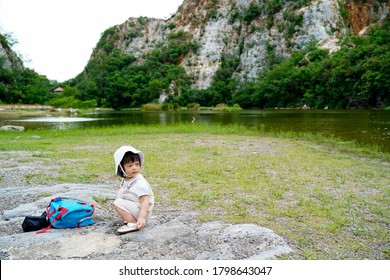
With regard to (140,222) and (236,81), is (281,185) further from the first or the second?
(236,81)

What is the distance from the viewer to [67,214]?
4.70m

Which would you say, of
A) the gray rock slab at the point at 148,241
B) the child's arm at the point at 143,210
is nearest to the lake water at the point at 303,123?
the gray rock slab at the point at 148,241

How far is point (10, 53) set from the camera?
352ft

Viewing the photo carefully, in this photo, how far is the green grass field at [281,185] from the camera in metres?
4.88

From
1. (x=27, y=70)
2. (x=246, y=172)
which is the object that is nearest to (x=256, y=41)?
(x=27, y=70)

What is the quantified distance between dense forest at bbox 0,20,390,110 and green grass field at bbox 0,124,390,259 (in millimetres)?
48661

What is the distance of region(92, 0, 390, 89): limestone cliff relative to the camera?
97469 millimetres

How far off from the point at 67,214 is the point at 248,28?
386 ft

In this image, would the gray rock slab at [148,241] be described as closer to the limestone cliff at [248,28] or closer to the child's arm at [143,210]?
the child's arm at [143,210]

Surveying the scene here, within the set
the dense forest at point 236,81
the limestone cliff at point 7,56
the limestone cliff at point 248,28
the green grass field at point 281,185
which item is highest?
the limestone cliff at point 248,28

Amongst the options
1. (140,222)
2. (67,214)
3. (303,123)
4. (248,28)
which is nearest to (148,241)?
(140,222)

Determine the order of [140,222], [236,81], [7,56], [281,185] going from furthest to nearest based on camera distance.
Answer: [236,81] → [7,56] → [281,185] → [140,222]

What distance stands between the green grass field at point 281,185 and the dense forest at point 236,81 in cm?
4866

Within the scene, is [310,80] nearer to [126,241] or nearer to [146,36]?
[126,241]
